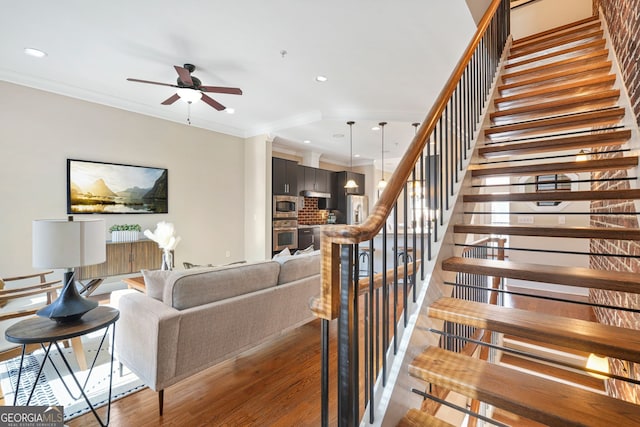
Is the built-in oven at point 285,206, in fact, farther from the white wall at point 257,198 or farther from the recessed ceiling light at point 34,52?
the recessed ceiling light at point 34,52

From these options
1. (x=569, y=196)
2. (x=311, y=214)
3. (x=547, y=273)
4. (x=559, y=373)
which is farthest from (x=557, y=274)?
(x=311, y=214)

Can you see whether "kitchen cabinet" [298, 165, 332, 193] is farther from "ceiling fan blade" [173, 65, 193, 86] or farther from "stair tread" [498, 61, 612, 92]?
"stair tread" [498, 61, 612, 92]

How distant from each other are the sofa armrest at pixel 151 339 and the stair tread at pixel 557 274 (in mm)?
1688

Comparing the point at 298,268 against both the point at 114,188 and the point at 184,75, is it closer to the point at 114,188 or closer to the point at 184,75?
→ the point at 184,75

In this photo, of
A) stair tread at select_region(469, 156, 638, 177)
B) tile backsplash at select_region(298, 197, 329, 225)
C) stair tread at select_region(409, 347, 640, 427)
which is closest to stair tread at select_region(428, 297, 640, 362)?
stair tread at select_region(409, 347, 640, 427)

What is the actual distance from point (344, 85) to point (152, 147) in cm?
328

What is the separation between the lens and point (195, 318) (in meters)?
1.95

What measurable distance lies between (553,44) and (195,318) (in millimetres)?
4433

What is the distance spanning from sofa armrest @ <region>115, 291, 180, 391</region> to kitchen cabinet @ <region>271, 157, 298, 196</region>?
4.38 m

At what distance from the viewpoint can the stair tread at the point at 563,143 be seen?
6.26ft

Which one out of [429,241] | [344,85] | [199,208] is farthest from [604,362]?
[199,208]

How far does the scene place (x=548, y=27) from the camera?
14.3ft

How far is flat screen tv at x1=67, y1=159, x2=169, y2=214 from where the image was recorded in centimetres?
416

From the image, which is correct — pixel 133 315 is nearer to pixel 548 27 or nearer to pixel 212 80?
pixel 212 80
